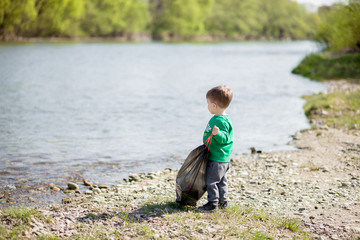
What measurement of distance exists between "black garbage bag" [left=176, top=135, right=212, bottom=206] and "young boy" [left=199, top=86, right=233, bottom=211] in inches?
4.1

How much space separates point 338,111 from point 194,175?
12.0 metres

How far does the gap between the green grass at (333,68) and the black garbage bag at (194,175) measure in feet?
73.6

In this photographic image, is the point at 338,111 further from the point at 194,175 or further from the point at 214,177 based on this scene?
the point at 194,175

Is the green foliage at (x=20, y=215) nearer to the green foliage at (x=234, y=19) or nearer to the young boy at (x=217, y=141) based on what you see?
the young boy at (x=217, y=141)

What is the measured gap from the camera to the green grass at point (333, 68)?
28359 millimetres

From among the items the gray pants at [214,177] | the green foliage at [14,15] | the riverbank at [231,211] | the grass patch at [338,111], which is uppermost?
the green foliage at [14,15]

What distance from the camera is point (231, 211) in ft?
21.3

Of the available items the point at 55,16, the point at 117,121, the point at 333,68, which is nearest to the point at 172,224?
the point at 117,121

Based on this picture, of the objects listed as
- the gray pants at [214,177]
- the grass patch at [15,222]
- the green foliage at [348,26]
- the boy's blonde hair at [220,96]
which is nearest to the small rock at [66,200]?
the grass patch at [15,222]

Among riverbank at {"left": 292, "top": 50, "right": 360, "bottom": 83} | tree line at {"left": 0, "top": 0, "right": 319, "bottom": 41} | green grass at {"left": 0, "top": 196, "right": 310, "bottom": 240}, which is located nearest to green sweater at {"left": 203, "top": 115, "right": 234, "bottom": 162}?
green grass at {"left": 0, "top": 196, "right": 310, "bottom": 240}

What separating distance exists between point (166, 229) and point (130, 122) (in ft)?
37.1

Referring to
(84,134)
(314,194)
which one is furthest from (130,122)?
(314,194)

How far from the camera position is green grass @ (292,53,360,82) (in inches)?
1117

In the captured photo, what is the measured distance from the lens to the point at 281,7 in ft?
642
